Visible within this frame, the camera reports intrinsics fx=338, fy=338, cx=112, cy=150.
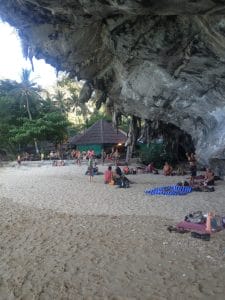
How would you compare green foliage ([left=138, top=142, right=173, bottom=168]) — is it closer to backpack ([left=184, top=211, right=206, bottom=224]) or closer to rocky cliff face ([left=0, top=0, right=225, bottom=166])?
rocky cliff face ([left=0, top=0, right=225, bottom=166])

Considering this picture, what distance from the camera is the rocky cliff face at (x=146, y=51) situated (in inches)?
354

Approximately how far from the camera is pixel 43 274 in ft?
21.3

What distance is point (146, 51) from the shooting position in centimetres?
1151

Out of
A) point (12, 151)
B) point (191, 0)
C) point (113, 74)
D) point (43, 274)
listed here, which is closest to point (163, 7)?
point (191, 0)

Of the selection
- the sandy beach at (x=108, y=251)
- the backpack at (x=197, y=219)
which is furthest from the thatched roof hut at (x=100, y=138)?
the backpack at (x=197, y=219)

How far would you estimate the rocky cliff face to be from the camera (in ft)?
29.5

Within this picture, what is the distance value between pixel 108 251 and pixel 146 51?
6.94 metres

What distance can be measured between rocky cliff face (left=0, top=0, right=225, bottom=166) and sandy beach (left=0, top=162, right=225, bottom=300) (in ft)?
11.6

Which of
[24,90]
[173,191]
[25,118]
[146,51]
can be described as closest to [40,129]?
[25,118]

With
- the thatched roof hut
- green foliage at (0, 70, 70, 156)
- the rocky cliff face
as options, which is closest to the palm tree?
green foliage at (0, 70, 70, 156)

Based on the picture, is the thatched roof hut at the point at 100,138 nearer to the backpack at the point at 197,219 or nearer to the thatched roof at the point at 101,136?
the thatched roof at the point at 101,136

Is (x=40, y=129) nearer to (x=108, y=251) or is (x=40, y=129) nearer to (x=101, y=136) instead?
(x=101, y=136)

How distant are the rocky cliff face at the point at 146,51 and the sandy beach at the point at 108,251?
11.6 ft

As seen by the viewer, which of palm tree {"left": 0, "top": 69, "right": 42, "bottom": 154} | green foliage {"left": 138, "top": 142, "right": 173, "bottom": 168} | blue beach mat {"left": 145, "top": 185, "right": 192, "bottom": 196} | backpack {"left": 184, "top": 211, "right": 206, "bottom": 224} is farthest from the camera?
palm tree {"left": 0, "top": 69, "right": 42, "bottom": 154}
